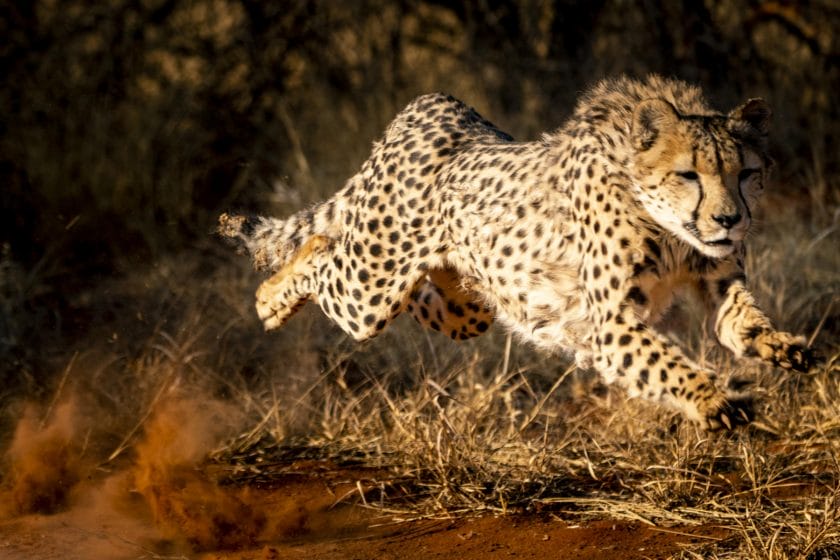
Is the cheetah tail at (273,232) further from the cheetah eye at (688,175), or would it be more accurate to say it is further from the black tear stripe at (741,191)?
the black tear stripe at (741,191)

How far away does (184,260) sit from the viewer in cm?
802

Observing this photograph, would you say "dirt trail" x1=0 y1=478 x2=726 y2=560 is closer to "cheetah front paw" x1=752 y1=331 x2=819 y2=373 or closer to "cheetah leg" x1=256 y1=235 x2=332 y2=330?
"cheetah front paw" x1=752 y1=331 x2=819 y2=373

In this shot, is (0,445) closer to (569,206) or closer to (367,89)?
(569,206)

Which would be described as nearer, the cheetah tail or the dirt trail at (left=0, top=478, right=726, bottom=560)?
the dirt trail at (left=0, top=478, right=726, bottom=560)

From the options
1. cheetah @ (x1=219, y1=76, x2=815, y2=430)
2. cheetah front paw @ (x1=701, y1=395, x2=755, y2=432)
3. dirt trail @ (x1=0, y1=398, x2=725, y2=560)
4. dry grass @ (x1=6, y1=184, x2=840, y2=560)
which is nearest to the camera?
cheetah front paw @ (x1=701, y1=395, x2=755, y2=432)

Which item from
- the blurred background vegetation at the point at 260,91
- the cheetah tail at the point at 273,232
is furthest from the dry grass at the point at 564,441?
the blurred background vegetation at the point at 260,91

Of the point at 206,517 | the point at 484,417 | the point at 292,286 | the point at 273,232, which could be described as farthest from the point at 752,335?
the point at 273,232

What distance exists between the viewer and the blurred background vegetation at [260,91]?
823cm

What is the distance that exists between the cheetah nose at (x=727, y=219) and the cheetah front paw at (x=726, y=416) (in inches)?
20.5

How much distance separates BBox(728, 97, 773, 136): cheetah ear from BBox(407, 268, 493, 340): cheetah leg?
4.74 ft

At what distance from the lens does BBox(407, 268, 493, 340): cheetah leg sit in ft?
17.2

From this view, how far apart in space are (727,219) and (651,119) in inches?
18.6

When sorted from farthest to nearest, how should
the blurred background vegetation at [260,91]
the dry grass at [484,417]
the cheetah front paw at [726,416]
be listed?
1. the blurred background vegetation at [260,91]
2. the dry grass at [484,417]
3. the cheetah front paw at [726,416]

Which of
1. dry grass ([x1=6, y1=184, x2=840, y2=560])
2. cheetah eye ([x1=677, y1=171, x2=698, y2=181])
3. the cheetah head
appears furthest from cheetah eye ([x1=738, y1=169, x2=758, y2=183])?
dry grass ([x1=6, y1=184, x2=840, y2=560])
